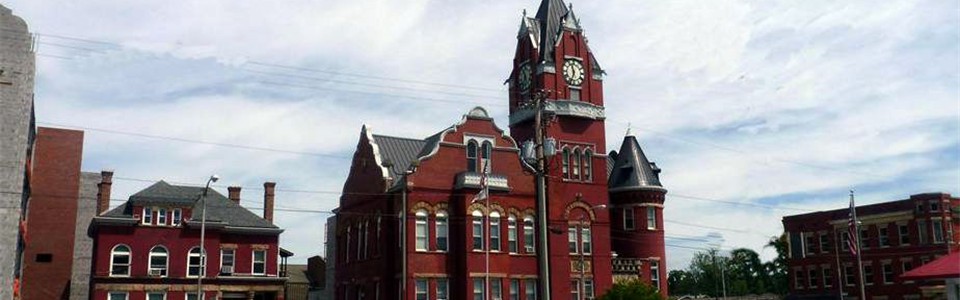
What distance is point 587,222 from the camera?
194ft

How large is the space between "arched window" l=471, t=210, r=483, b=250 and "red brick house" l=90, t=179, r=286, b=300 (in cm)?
1784

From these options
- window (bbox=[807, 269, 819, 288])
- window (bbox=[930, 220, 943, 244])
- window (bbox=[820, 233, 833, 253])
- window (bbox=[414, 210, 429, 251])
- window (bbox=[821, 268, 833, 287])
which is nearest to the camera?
window (bbox=[414, 210, 429, 251])

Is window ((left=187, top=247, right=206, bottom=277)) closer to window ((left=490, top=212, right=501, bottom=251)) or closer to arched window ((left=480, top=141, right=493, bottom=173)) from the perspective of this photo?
window ((left=490, top=212, right=501, bottom=251))

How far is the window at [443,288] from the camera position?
53156mm

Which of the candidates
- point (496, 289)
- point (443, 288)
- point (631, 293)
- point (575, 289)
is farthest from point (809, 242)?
point (443, 288)

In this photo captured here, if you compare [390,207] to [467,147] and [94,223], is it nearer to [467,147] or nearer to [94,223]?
[467,147]

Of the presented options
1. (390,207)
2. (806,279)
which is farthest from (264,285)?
(806,279)

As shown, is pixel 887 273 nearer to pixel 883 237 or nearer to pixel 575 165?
pixel 883 237

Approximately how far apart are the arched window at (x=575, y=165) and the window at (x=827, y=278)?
118 feet

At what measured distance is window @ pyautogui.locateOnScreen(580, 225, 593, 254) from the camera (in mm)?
58487

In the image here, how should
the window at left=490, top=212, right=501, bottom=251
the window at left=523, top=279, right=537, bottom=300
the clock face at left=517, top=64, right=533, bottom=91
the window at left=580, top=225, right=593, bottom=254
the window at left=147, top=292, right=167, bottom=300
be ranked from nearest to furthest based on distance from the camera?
the window at left=490, top=212, right=501, bottom=251, the window at left=523, top=279, right=537, bottom=300, the window at left=580, top=225, right=593, bottom=254, the window at left=147, top=292, right=167, bottom=300, the clock face at left=517, top=64, right=533, bottom=91

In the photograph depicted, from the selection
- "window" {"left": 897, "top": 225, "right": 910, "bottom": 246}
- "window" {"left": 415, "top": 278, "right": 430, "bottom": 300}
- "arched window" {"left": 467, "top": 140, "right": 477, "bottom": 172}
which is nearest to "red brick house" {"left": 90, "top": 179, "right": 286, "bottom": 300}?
"window" {"left": 415, "top": 278, "right": 430, "bottom": 300}

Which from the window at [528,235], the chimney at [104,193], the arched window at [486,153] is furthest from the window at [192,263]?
the window at [528,235]

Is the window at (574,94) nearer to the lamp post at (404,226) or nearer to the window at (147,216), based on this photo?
the lamp post at (404,226)
